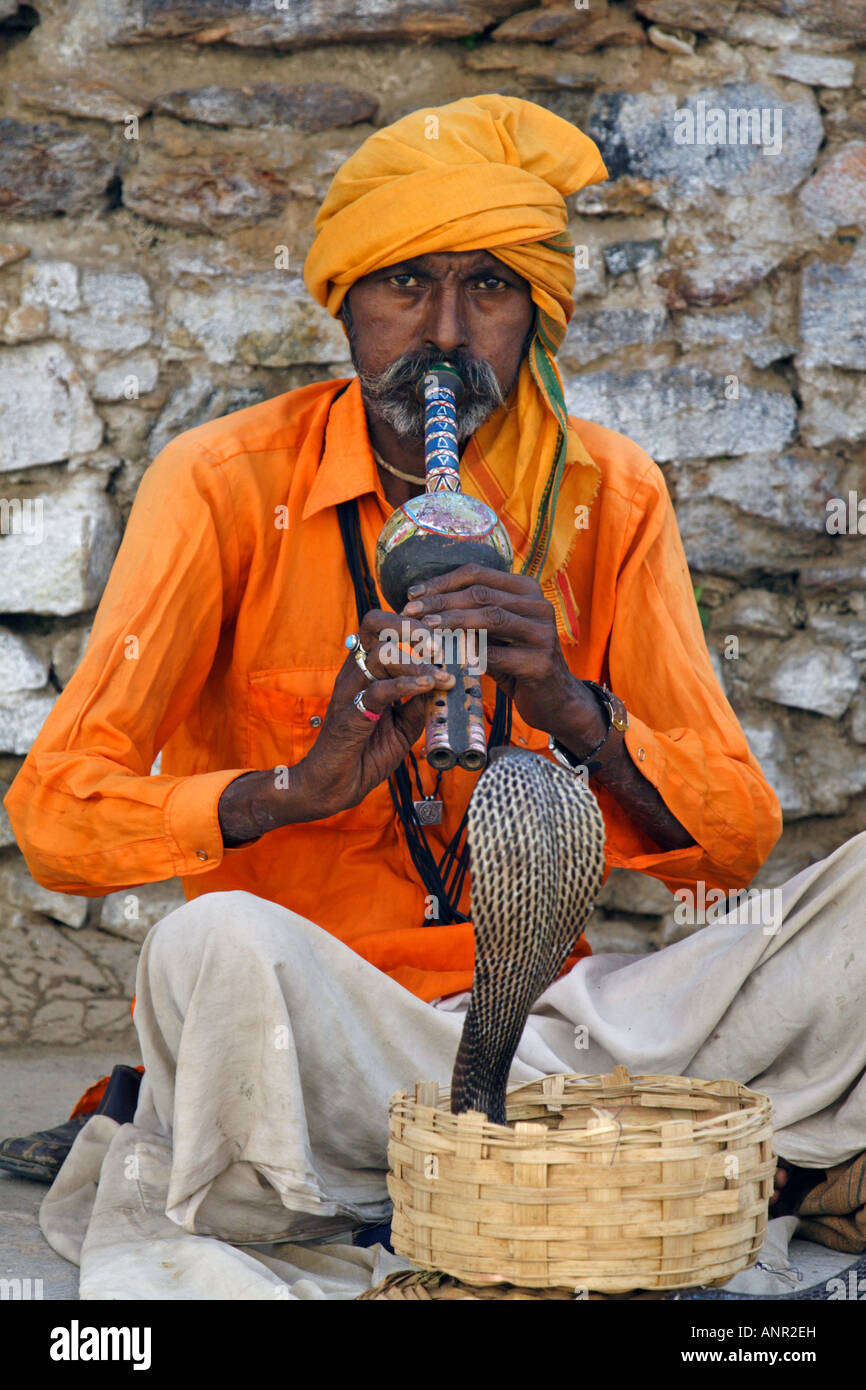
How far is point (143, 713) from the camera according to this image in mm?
2736

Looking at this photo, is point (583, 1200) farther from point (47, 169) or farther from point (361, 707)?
point (47, 169)

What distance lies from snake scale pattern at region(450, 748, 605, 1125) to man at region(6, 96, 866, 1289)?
318 mm

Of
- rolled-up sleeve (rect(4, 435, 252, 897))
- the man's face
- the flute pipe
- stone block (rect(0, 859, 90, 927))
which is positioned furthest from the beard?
stone block (rect(0, 859, 90, 927))

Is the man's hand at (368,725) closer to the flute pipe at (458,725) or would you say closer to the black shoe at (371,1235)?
the flute pipe at (458,725)

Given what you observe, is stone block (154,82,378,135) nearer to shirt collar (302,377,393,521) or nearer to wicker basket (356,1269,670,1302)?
shirt collar (302,377,393,521)

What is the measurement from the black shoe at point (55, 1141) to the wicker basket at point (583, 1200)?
3.05 feet

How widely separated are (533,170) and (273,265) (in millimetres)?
1156

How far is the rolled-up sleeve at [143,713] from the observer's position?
8.39 ft

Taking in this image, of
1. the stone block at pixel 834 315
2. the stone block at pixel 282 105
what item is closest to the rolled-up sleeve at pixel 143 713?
the stone block at pixel 282 105

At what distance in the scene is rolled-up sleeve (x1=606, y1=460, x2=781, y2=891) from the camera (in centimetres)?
276

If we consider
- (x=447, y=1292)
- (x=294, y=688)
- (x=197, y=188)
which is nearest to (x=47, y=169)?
(x=197, y=188)

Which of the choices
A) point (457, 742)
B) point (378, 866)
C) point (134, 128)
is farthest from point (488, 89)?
point (457, 742)

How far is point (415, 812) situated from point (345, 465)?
2.05 feet

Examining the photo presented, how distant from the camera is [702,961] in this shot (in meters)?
2.71
